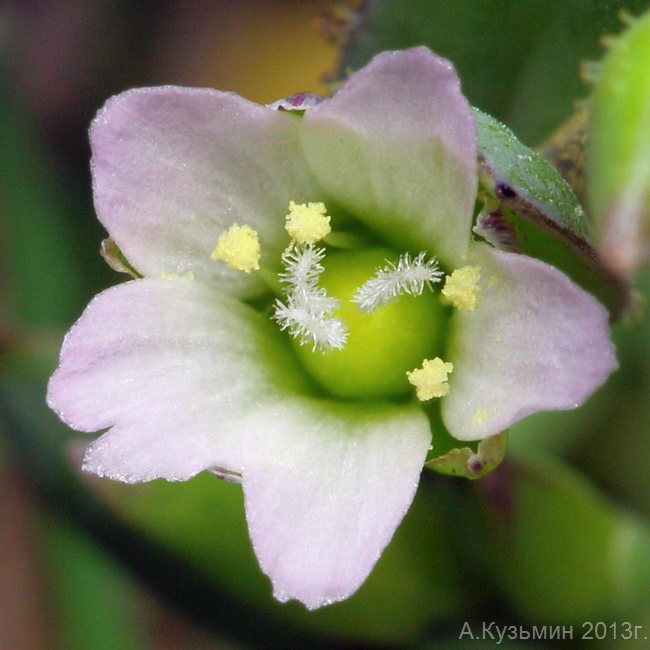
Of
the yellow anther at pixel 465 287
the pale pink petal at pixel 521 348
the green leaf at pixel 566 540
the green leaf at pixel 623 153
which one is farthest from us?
the green leaf at pixel 566 540

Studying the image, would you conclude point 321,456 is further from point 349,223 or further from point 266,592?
point 266,592

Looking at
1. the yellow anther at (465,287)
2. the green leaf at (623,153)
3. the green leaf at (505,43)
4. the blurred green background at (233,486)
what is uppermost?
the green leaf at (623,153)

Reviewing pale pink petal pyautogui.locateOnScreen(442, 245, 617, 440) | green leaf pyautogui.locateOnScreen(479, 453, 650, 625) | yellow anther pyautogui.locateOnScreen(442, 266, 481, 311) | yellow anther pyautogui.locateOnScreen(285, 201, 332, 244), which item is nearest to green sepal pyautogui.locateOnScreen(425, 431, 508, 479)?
pale pink petal pyautogui.locateOnScreen(442, 245, 617, 440)

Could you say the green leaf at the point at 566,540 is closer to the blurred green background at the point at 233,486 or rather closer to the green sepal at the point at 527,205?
the blurred green background at the point at 233,486

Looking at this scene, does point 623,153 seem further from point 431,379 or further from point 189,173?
point 189,173

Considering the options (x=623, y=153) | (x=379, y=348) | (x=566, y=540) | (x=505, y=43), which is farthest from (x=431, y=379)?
(x=505, y=43)

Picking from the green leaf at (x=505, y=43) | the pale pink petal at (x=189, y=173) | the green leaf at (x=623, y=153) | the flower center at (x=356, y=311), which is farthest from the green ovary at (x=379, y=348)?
the green leaf at (x=505, y=43)
